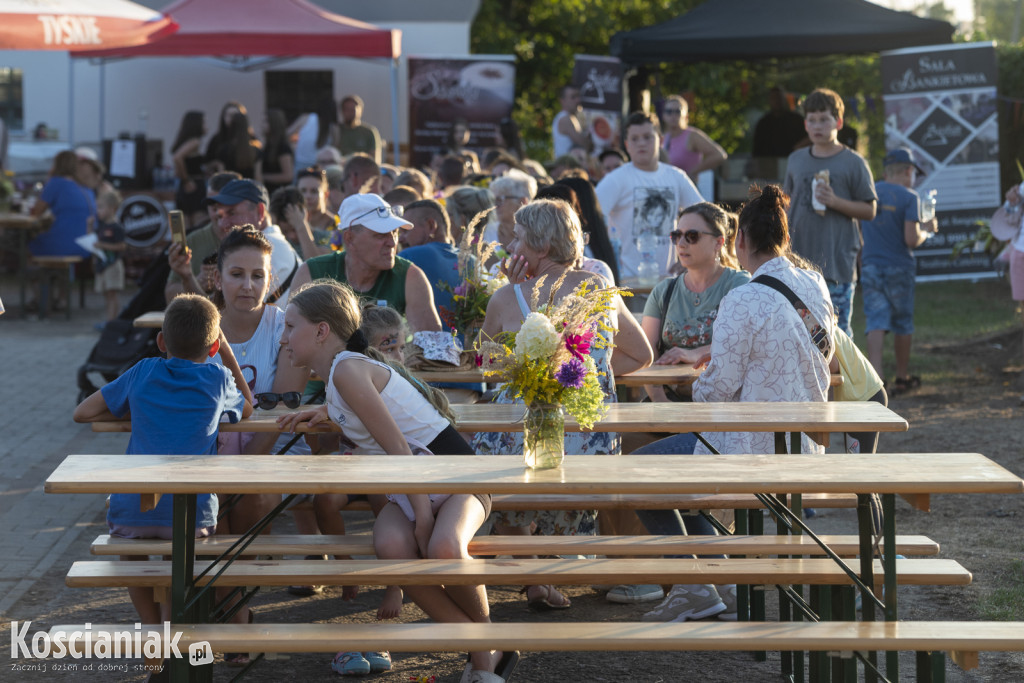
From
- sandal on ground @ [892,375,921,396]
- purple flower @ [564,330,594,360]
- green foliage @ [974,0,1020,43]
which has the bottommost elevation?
sandal on ground @ [892,375,921,396]

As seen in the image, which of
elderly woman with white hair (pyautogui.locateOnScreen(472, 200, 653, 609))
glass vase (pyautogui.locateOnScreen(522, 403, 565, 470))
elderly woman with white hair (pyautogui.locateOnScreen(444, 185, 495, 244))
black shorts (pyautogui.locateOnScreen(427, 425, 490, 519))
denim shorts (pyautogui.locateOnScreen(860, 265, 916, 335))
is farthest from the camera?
denim shorts (pyautogui.locateOnScreen(860, 265, 916, 335))

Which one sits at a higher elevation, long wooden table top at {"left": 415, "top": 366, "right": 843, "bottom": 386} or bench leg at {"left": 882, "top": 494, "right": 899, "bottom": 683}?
long wooden table top at {"left": 415, "top": 366, "right": 843, "bottom": 386}

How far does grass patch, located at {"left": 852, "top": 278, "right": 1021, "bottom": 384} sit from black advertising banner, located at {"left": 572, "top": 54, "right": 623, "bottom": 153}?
368 cm

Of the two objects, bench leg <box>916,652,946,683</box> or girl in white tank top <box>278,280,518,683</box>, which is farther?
girl in white tank top <box>278,280,518,683</box>

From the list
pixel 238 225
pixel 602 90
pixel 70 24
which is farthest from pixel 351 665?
pixel 602 90

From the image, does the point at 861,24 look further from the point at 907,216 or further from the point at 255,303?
the point at 255,303

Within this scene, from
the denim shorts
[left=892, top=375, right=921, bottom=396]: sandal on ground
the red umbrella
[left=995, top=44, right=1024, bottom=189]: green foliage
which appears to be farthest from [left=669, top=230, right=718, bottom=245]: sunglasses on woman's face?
[left=995, top=44, right=1024, bottom=189]: green foliage

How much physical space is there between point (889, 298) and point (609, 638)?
22.2 ft

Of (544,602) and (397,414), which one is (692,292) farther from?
(397,414)

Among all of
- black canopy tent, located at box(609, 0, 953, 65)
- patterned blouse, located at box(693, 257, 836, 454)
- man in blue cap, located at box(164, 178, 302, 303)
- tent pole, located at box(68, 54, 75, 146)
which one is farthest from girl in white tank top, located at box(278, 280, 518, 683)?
tent pole, located at box(68, 54, 75, 146)

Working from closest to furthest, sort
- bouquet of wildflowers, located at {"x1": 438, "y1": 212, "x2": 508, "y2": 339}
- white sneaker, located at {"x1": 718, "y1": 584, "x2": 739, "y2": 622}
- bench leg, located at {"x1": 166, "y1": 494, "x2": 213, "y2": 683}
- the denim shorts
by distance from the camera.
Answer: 1. bench leg, located at {"x1": 166, "y1": 494, "x2": 213, "y2": 683}
2. white sneaker, located at {"x1": 718, "y1": 584, "x2": 739, "y2": 622}
3. bouquet of wildflowers, located at {"x1": 438, "y1": 212, "x2": 508, "y2": 339}
4. the denim shorts

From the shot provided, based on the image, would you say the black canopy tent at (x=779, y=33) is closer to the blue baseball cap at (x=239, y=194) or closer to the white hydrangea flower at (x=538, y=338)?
the blue baseball cap at (x=239, y=194)

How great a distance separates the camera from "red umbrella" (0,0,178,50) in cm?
695

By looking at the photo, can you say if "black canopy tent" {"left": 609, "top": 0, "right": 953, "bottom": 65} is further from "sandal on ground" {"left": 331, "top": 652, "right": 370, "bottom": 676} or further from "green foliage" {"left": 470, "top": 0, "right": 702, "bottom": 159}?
"sandal on ground" {"left": 331, "top": 652, "right": 370, "bottom": 676}
